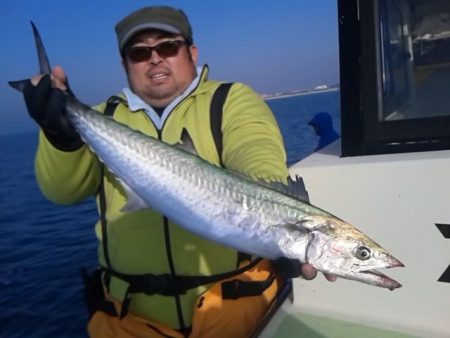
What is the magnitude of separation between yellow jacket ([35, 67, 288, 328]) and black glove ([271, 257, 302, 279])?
669 millimetres

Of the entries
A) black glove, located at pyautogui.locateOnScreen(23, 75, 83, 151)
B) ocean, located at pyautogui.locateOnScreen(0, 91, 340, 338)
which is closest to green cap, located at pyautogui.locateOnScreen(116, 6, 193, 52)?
black glove, located at pyautogui.locateOnScreen(23, 75, 83, 151)

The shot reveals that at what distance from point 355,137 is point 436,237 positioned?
3.14 ft

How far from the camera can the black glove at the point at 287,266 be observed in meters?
2.06

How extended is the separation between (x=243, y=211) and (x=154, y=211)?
0.96 meters

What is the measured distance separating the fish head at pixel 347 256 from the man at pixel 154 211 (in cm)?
63

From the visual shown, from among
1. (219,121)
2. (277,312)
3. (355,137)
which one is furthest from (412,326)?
(219,121)

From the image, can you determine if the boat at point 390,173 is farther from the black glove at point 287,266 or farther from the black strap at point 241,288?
the black glove at point 287,266

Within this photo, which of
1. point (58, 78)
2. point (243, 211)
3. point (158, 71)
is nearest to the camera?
point (243, 211)

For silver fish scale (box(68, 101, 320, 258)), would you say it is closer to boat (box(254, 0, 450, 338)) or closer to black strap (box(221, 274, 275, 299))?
black strap (box(221, 274, 275, 299))

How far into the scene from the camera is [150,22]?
2.90m

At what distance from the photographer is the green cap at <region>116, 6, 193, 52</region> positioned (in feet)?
9.55

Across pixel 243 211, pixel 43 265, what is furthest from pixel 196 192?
pixel 43 265

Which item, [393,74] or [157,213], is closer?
[157,213]

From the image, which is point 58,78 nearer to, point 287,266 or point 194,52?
point 194,52
